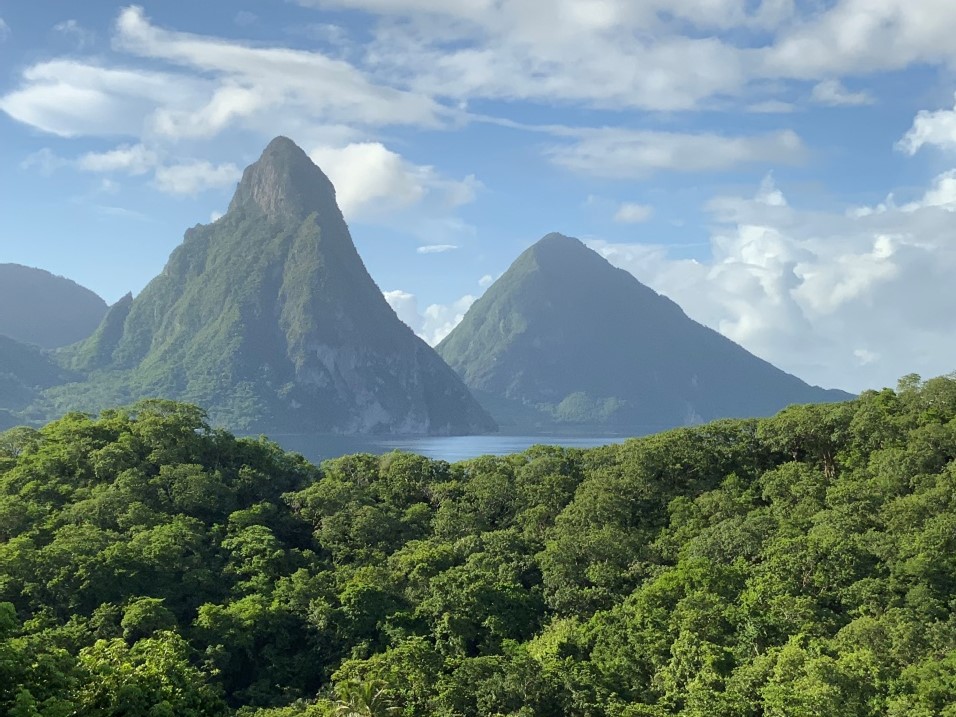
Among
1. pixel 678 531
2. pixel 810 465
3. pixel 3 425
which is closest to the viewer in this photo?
pixel 678 531

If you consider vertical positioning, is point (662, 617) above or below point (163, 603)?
above

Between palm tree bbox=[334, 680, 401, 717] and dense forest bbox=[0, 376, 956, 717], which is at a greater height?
dense forest bbox=[0, 376, 956, 717]

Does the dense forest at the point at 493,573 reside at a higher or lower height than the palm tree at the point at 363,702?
higher

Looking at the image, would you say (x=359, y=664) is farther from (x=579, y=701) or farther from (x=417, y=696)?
(x=579, y=701)

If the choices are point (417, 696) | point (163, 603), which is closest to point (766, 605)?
point (417, 696)

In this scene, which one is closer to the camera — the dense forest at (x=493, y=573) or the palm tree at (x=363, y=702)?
the palm tree at (x=363, y=702)
